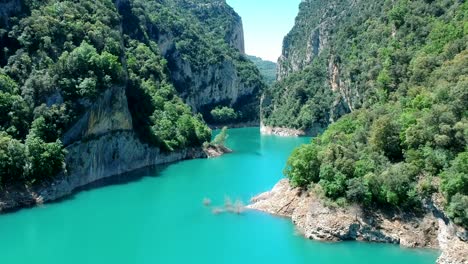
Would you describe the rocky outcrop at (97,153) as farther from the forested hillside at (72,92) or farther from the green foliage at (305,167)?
the green foliage at (305,167)

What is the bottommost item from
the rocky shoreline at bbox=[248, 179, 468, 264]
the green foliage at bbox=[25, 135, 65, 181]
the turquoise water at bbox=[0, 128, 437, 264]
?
the turquoise water at bbox=[0, 128, 437, 264]

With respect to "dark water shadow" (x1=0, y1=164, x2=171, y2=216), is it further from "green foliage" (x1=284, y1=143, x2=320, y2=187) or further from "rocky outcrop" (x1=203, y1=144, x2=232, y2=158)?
"green foliage" (x1=284, y1=143, x2=320, y2=187)

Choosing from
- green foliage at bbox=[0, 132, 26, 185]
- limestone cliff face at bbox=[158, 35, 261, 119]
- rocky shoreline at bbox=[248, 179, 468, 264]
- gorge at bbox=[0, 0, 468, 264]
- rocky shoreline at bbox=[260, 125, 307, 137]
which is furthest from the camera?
rocky shoreline at bbox=[260, 125, 307, 137]

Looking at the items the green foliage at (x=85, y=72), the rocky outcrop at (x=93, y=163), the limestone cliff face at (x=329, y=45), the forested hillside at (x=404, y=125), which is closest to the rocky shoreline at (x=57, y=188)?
the rocky outcrop at (x=93, y=163)

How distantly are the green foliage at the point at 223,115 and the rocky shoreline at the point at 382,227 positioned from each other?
11602 cm

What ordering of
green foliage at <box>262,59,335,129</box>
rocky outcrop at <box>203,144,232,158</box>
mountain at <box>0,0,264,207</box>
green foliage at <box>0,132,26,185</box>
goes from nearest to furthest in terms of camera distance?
green foliage at <box>0,132,26,185</box> < mountain at <box>0,0,264,207</box> < rocky outcrop at <box>203,144,232,158</box> < green foliage at <box>262,59,335,129</box>

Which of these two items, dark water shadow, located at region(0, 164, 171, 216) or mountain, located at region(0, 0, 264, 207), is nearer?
dark water shadow, located at region(0, 164, 171, 216)

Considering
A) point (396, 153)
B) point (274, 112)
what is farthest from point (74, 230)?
point (274, 112)

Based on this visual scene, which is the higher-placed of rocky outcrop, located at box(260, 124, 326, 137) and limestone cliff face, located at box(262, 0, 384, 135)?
limestone cliff face, located at box(262, 0, 384, 135)

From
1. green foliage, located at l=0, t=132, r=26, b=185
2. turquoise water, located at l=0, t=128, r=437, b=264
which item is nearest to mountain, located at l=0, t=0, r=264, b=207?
green foliage, located at l=0, t=132, r=26, b=185

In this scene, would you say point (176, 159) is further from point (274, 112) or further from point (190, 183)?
point (274, 112)

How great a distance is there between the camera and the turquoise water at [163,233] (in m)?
40.0

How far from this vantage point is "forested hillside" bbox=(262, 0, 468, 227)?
4212cm

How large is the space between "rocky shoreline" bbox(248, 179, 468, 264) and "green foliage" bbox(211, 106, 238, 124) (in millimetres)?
116021
